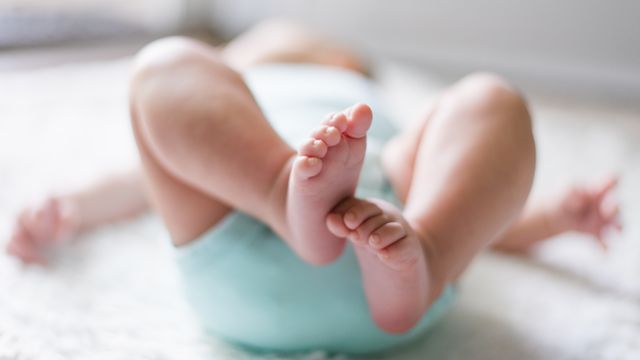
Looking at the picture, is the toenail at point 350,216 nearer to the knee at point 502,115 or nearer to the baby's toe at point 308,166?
the baby's toe at point 308,166

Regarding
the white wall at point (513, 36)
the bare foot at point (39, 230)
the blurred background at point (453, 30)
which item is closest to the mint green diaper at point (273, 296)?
the bare foot at point (39, 230)

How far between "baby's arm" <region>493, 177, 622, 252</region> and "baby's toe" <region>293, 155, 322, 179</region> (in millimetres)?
455

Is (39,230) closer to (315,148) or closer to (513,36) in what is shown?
(315,148)

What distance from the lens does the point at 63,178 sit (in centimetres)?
107

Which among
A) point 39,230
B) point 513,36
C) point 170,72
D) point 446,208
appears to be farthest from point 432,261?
point 513,36

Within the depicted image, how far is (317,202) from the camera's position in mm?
581

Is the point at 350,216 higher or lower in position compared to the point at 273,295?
higher

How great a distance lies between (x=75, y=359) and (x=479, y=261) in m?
0.49

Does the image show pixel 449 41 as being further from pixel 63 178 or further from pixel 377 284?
pixel 377 284

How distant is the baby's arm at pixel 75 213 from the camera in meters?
0.89

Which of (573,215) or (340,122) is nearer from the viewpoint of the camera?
(340,122)

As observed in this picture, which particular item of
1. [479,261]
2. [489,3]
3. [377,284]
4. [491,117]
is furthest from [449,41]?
[377,284]

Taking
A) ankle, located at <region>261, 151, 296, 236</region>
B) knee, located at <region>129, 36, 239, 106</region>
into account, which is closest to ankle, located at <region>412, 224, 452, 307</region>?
ankle, located at <region>261, 151, 296, 236</region>

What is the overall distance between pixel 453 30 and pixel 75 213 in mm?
1238
